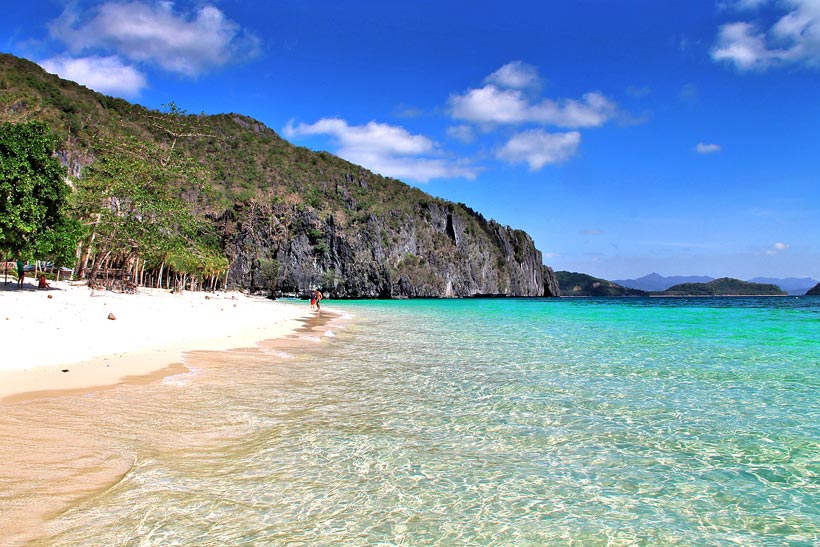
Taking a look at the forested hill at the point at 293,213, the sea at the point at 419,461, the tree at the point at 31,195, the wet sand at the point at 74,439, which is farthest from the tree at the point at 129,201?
the sea at the point at 419,461

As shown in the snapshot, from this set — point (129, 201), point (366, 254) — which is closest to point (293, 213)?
point (366, 254)

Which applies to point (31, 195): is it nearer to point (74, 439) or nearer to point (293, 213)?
point (74, 439)

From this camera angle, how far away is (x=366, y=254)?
133375 mm

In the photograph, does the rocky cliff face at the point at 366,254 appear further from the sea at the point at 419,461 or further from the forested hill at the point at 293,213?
the sea at the point at 419,461

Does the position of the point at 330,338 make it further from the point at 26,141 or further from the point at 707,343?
the point at 26,141

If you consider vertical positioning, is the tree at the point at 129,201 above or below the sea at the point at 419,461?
above

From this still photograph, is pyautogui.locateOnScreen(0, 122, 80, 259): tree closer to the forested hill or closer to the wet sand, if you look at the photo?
the wet sand

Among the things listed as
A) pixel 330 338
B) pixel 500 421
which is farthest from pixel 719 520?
pixel 330 338

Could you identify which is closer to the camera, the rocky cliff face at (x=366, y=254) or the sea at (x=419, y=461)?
the sea at (x=419, y=461)

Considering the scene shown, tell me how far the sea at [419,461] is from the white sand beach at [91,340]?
4.63 feet

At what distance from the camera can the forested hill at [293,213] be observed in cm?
10362

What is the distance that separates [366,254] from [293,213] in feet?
75.6

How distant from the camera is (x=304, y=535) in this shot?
13.9 feet

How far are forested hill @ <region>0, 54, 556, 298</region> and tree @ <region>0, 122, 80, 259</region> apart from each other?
2951cm
